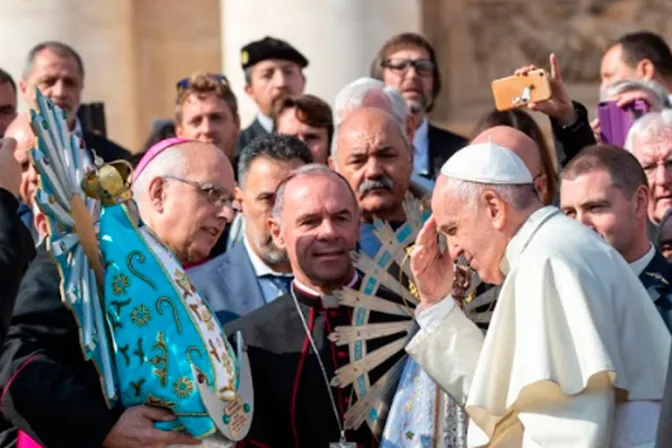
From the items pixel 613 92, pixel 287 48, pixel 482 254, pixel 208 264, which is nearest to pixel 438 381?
pixel 482 254

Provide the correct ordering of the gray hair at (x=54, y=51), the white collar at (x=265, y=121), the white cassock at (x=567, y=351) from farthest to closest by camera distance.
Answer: the white collar at (x=265, y=121) < the gray hair at (x=54, y=51) < the white cassock at (x=567, y=351)

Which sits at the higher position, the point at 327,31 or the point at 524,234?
the point at 327,31

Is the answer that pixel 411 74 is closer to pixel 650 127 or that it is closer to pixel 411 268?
pixel 650 127

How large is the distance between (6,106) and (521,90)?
262cm

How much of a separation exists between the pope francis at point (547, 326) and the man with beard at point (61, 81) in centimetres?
368

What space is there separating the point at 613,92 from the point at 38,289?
3.12 metres

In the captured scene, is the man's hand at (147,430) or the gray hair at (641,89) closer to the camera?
the man's hand at (147,430)

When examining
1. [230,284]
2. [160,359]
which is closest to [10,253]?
[160,359]

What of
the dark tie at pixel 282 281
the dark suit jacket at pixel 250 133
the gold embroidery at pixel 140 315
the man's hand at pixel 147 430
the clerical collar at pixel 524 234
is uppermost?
the dark suit jacket at pixel 250 133

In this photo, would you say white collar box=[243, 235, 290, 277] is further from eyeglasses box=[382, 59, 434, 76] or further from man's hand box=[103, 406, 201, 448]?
eyeglasses box=[382, 59, 434, 76]

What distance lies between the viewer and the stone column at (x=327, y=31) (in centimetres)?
1196

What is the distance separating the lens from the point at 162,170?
26.0 ft

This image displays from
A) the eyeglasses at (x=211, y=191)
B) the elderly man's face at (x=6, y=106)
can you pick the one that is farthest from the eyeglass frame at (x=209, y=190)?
the elderly man's face at (x=6, y=106)

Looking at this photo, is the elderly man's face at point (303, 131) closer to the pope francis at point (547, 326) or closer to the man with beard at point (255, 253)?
the man with beard at point (255, 253)
